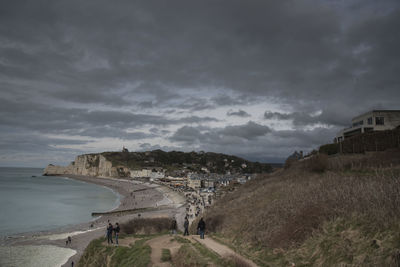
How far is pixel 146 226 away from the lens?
1132 inches

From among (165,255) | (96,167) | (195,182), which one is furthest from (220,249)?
(96,167)

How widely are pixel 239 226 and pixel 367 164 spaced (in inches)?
532

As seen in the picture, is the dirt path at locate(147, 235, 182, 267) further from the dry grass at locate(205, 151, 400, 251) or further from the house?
the house

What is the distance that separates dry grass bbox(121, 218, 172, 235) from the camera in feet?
91.8

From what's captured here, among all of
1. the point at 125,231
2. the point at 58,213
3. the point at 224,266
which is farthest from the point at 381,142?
the point at 58,213

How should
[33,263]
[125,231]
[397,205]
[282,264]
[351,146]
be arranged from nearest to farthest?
[397,205] < [282,264] < [33,263] < [125,231] < [351,146]

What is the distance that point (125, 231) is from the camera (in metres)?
27.9

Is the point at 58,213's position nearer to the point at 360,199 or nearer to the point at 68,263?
the point at 68,263

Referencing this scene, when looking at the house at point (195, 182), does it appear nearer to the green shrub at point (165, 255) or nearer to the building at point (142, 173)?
the building at point (142, 173)

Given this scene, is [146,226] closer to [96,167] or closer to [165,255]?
[165,255]

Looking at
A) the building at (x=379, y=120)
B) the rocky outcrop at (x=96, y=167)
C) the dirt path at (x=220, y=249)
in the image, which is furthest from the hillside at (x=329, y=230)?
the rocky outcrop at (x=96, y=167)

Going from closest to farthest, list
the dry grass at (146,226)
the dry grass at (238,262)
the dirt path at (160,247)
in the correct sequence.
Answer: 1. the dry grass at (238,262)
2. the dirt path at (160,247)
3. the dry grass at (146,226)

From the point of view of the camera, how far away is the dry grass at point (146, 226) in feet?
91.8

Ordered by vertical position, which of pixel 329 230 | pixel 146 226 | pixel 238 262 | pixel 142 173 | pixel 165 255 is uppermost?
pixel 329 230
